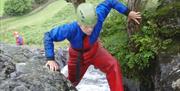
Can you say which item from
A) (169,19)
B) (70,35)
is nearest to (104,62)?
(70,35)

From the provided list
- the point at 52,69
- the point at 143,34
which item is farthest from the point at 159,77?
the point at 52,69

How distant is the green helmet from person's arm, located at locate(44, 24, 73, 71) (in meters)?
0.27

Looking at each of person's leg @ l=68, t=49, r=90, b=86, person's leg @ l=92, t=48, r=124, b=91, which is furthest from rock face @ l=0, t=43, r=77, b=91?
person's leg @ l=92, t=48, r=124, b=91

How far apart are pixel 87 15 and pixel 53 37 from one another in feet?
1.99

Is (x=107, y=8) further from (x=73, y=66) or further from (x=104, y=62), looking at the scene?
(x=73, y=66)

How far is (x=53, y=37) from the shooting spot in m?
6.31

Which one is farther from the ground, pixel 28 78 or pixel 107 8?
pixel 107 8

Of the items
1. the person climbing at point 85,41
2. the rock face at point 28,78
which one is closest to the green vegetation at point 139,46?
the person climbing at point 85,41

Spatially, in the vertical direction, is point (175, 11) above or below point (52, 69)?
above

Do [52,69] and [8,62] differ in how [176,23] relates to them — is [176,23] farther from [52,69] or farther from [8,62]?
[8,62]

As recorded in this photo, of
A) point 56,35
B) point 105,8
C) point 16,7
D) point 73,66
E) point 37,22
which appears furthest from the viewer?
point 16,7

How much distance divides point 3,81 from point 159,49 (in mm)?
2732

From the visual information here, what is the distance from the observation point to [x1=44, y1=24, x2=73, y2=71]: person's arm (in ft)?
20.6

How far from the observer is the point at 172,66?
7109 millimetres
